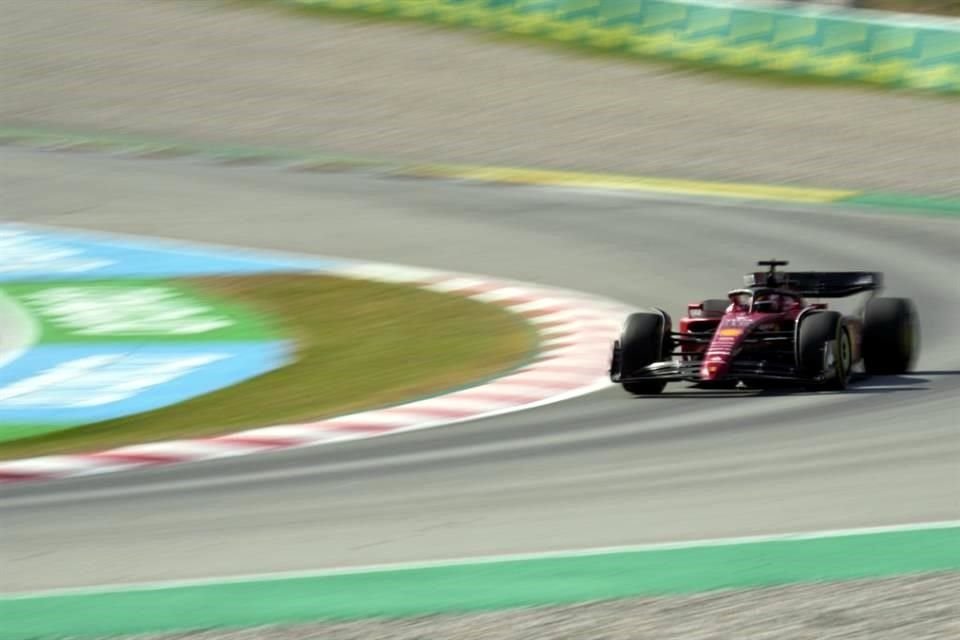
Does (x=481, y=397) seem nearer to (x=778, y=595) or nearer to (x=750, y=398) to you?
(x=750, y=398)

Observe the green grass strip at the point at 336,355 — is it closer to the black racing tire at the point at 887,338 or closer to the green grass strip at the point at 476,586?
the black racing tire at the point at 887,338

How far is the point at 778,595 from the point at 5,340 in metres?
9.28

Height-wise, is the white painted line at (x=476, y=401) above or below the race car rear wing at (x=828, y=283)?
below

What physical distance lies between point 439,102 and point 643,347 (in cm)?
1534

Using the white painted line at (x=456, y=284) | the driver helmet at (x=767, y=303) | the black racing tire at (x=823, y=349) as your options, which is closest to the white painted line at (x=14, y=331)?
the white painted line at (x=456, y=284)

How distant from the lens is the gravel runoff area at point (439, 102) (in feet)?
76.0

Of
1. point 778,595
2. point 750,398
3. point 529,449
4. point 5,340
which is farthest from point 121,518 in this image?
point 5,340

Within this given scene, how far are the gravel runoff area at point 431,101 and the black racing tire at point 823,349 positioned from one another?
1056cm

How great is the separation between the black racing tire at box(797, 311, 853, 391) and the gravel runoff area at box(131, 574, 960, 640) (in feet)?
14.6

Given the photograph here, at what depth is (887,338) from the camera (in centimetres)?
1166

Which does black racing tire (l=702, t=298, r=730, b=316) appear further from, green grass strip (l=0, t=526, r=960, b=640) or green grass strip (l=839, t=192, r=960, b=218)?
green grass strip (l=839, t=192, r=960, b=218)

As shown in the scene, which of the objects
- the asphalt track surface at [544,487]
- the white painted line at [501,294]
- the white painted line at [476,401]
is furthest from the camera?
the white painted line at [501,294]

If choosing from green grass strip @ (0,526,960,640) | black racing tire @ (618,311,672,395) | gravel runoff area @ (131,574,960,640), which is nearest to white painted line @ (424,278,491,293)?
black racing tire @ (618,311,672,395)

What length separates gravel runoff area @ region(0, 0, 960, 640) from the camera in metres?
23.2
